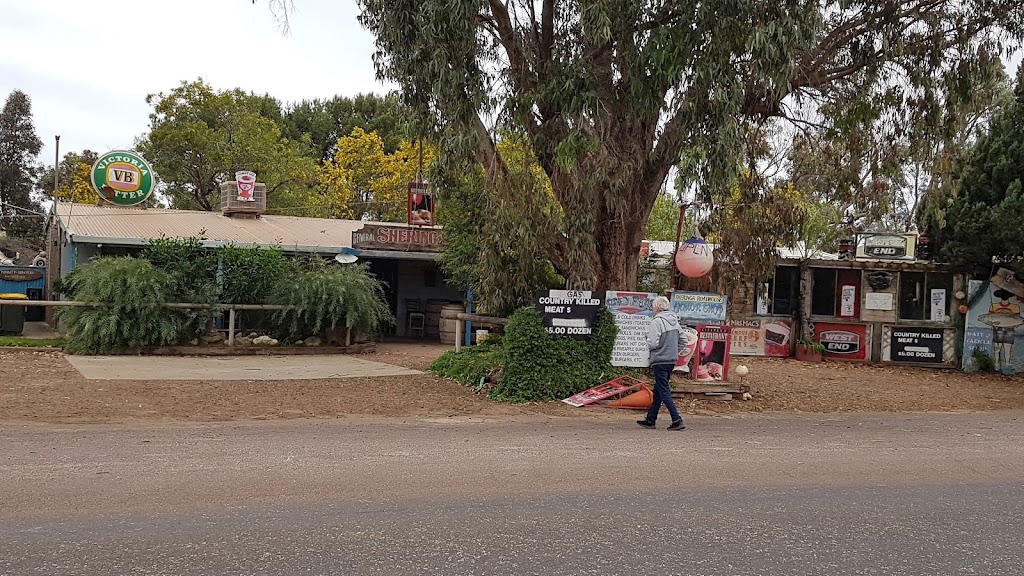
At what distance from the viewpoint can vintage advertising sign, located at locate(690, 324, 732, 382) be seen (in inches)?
485

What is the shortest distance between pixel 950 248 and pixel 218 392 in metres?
14.8

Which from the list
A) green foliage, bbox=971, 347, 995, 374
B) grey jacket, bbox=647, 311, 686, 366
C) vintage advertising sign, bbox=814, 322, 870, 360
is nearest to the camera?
grey jacket, bbox=647, 311, 686, 366

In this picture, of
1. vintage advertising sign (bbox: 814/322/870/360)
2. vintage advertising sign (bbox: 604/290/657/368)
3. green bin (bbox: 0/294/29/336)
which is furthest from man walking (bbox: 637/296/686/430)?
green bin (bbox: 0/294/29/336)

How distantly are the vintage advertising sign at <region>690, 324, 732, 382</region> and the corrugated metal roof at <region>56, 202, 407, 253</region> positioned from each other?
1008 cm

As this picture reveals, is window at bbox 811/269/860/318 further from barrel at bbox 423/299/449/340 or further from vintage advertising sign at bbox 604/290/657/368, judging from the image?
barrel at bbox 423/299/449/340

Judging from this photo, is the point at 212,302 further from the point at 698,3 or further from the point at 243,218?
the point at 698,3

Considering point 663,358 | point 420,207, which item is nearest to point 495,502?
point 663,358

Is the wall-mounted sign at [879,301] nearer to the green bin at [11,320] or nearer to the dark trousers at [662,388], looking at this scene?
the dark trousers at [662,388]

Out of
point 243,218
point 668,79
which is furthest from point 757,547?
point 243,218

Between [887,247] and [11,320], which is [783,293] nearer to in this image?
[887,247]

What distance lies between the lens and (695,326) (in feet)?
40.7

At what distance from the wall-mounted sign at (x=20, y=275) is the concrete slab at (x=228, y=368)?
22.0 ft

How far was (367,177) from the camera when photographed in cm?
3641

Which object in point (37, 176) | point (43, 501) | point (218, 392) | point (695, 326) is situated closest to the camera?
point (43, 501)
